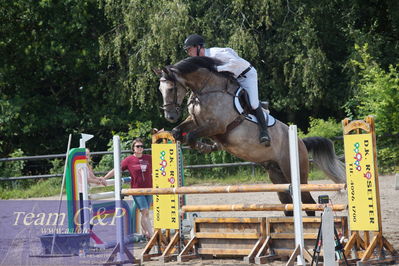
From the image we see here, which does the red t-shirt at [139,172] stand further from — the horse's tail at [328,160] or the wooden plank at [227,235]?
the horse's tail at [328,160]

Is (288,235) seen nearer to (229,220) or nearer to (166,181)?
(229,220)

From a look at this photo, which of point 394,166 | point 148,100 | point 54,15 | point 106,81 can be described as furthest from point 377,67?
point 54,15

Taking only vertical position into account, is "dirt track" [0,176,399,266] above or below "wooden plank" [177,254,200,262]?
above

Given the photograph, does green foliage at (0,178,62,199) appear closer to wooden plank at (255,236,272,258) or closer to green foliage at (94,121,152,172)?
green foliage at (94,121,152,172)

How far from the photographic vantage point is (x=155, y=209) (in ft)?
21.8

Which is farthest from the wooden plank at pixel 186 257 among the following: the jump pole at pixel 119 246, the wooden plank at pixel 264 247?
the wooden plank at pixel 264 247

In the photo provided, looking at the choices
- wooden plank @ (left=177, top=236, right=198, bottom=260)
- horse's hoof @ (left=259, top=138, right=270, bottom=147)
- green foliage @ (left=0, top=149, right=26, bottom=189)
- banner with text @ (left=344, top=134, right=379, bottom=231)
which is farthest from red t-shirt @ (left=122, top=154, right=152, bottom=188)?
green foliage @ (left=0, top=149, right=26, bottom=189)

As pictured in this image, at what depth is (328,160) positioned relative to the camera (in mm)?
6672

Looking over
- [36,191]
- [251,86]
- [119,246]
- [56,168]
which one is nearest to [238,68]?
[251,86]

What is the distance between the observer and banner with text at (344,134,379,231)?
541cm

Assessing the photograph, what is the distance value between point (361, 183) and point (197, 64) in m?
1.79

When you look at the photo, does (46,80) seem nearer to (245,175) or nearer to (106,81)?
(106,81)

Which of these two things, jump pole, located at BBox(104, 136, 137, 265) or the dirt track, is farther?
the dirt track

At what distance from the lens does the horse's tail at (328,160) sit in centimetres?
662
